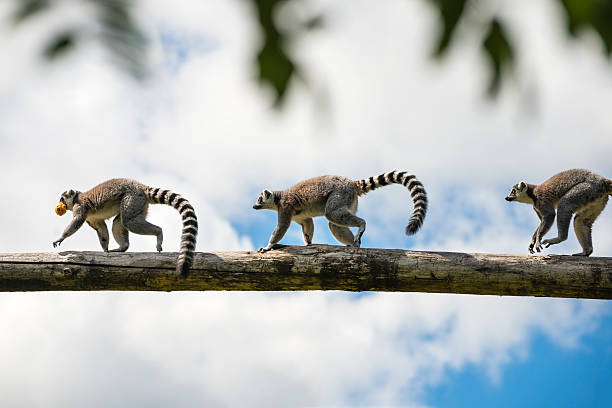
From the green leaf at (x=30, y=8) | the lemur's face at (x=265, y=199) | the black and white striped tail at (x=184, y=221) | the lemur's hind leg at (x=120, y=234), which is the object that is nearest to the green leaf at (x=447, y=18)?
the green leaf at (x=30, y=8)

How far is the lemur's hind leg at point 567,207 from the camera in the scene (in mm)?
8852

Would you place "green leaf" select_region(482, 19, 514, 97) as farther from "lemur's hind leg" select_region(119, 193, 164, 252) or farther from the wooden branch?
"lemur's hind leg" select_region(119, 193, 164, 252)

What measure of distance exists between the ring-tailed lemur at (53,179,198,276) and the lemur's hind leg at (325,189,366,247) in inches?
79.7

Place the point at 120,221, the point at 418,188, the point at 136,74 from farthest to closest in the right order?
the point at 120,221 < the point at 418,188 < the point at 136,74

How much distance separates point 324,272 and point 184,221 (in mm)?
2344

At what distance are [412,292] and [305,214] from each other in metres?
2.24

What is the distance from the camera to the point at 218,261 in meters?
8.07

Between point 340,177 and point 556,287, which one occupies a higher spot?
point 340,177

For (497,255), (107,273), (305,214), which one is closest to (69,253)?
(107,273)

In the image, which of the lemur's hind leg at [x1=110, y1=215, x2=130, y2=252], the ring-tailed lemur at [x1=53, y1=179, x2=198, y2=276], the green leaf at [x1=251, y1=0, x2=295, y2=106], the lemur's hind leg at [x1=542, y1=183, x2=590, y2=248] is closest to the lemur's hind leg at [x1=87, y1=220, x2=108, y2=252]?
the ring-tailed lemur at [x1=53, y1=179, x2=198, y2=276]

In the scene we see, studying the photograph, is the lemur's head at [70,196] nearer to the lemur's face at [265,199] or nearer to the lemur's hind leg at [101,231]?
the lemur's hind leg at [101,231]

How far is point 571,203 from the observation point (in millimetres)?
8984

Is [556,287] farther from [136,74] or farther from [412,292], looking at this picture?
[136,74]

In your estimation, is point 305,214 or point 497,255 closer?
point 497,255
